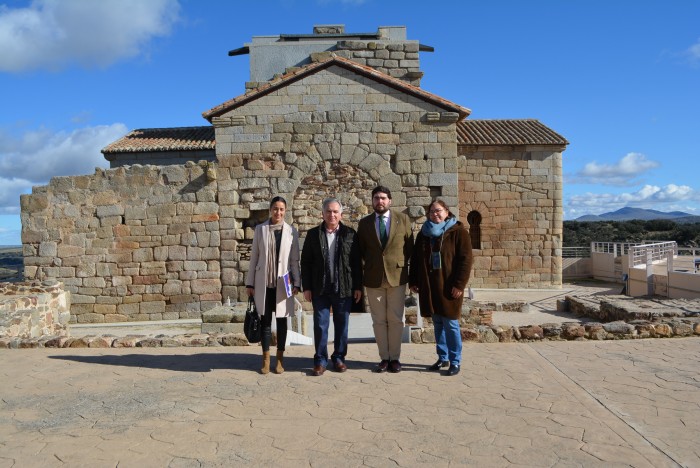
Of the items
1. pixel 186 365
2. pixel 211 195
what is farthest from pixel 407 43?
pixel 186 365

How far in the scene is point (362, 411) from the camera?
4.64 m

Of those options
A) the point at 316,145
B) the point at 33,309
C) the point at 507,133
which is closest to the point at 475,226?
the point at 507,133

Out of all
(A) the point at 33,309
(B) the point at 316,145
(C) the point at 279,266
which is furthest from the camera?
(B) the point at 316,145

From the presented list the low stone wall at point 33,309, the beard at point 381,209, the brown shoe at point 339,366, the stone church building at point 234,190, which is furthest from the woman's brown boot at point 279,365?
the stone church building at point 234,190

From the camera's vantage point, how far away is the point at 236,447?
3.96 m

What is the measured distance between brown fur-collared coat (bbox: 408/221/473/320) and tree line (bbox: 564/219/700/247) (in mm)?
36058

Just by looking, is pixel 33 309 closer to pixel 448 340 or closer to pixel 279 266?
pixel 279 266

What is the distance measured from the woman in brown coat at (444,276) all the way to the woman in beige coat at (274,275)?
1.41 m

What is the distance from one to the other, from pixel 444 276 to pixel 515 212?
13.7 metres

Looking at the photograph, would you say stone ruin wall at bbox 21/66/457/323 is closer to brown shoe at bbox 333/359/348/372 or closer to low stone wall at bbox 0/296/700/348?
low stone wall at bbox 0/296/700/348

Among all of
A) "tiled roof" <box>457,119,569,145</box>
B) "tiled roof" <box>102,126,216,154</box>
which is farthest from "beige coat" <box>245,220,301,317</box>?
"tiled roof" <box>457,119,569,145</box>

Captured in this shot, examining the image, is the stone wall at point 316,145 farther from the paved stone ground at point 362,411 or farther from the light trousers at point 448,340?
the light trousers at point 448,340

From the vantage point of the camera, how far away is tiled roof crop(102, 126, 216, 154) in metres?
17.9

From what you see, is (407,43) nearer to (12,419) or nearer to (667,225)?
(12,419)
